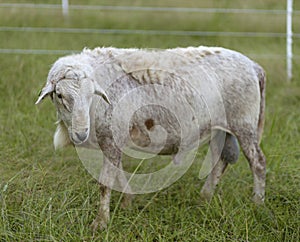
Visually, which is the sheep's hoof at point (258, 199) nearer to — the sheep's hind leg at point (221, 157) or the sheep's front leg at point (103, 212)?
the sheep's hind leg at point (221, 157)

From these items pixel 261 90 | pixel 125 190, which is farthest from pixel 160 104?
pixel 261 90

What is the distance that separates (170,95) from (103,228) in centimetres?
102

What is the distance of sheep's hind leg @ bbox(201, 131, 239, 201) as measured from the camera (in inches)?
164

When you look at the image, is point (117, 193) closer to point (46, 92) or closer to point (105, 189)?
point (105, 189)

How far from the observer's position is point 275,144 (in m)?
4.91

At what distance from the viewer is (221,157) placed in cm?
427

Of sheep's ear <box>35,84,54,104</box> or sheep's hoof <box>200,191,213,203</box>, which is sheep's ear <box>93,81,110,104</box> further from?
sheep's hoof <box>200,191,213,203</box>

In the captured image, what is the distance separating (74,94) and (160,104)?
758 millimetres

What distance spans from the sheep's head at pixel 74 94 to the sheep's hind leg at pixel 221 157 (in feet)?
3.89

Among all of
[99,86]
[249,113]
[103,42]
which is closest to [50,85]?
[99,86]

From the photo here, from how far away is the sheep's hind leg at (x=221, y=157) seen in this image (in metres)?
4.17

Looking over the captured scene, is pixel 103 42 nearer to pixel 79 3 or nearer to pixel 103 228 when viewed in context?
pixel 79 3

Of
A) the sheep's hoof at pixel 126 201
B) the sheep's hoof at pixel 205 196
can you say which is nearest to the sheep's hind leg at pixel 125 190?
the sheep's hoof at pixel 126 201

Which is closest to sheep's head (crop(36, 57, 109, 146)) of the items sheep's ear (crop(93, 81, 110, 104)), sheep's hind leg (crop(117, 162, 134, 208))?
sheep's ear (crop(93, 81, 110, 104))
